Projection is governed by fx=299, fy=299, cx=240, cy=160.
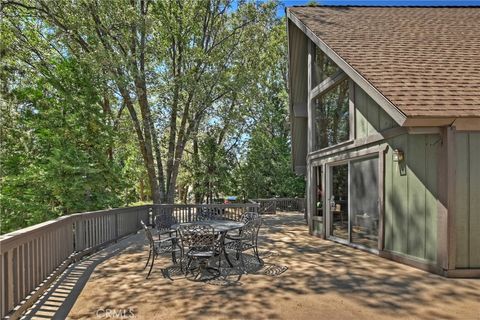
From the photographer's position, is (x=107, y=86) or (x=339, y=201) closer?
(x=339, y=201)

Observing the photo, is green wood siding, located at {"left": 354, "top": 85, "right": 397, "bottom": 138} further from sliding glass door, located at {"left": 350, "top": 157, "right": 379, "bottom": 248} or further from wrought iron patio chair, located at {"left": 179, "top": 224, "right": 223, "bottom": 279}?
wrought iron patio chair, located at {"left": 179, "top": 224, "right": 223, "bottom": 279}

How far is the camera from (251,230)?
595 centimetres

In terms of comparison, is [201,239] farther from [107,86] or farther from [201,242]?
[107,86]

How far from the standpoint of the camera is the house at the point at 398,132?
186 inches

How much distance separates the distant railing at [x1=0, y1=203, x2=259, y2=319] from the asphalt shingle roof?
5.58 m

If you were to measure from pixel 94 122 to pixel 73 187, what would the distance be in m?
2.34

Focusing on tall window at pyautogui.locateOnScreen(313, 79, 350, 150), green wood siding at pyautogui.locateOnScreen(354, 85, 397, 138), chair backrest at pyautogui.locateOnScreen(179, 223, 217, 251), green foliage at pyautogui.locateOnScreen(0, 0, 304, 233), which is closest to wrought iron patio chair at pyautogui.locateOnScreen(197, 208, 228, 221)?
green foliage at pyautogui.locateOnScreen(0, 0, 304, 233)

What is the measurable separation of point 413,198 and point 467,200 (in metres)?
0.77

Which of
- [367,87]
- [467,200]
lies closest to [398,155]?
[467,200]

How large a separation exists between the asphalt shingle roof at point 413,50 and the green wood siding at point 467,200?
1.75ft

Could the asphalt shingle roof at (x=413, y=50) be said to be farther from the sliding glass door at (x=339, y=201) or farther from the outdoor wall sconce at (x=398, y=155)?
the sliding glass door at (x=339, y=201)

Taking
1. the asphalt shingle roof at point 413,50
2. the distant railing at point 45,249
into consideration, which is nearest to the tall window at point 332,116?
the asphalt shingle roof at point 413,50

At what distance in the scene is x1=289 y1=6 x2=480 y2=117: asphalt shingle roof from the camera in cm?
494

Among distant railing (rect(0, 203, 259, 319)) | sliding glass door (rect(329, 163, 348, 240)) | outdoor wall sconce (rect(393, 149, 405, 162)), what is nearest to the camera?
distant railing (rect(0, 203, 259, 319))
